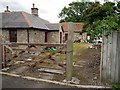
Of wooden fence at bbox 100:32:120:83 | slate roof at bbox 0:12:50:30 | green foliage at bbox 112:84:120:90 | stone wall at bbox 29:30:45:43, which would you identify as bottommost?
green foliage at bbox 112:84:120:90

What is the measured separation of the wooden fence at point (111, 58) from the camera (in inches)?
260

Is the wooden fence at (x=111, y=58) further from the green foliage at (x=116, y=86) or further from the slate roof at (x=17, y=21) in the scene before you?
the slate roof at (x=17, y=21)

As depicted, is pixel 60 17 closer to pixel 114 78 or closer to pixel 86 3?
pixel 86 3

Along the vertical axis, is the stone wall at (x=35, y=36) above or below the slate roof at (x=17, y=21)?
below

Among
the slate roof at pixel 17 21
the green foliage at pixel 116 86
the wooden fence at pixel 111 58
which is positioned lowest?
the green foliage at pixel 116 86

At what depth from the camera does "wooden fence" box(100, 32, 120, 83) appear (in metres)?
6.61

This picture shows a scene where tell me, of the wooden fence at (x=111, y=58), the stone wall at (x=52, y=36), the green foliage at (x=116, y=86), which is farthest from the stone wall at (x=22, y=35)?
the green foliage at (x=116, y=86)

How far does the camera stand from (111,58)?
6719 mm

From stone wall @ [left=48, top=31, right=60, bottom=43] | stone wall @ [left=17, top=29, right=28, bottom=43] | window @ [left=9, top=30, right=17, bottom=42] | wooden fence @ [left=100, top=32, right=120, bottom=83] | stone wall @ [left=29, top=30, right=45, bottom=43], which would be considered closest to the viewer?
wooden fence @ [left=100, top=32, right=120, bottom=83]

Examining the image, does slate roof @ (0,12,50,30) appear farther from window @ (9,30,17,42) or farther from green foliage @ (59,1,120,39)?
green foliage @ (59,1,120,39)

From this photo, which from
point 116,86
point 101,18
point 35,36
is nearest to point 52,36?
point 35,36

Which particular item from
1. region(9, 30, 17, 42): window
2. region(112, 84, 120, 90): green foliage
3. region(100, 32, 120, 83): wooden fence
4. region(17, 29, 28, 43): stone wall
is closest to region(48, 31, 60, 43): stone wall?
region(17, 29, 28, 43): stone wall

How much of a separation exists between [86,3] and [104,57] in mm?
62789

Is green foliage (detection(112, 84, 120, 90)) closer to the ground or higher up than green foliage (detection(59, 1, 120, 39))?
closer to the ground
